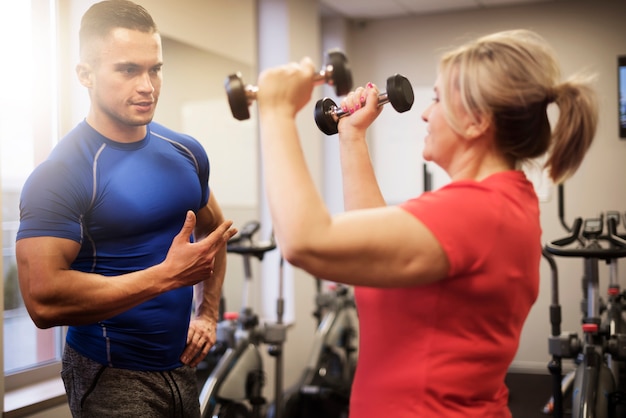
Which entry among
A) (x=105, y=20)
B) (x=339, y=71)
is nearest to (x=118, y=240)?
(x=105, y=20)

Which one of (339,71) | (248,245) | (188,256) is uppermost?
(339,71)

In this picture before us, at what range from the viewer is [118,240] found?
1.51 metres

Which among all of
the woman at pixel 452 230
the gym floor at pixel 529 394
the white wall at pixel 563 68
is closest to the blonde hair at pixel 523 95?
the woman at pixel 452 230

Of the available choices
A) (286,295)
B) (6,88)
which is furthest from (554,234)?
(6,88)

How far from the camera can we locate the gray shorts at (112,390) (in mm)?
1528

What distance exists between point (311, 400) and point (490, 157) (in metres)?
2.89

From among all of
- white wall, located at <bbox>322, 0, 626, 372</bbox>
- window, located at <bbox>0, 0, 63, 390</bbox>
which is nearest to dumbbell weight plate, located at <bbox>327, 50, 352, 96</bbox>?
window, located at <bbox>0, 0, 63, 390</bbox>

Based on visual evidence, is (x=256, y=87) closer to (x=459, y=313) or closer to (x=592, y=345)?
(x=459, y=313)

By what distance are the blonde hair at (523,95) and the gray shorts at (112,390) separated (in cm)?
96

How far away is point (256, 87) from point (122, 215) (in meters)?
0.55

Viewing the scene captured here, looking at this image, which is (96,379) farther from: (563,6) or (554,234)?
(563,6)

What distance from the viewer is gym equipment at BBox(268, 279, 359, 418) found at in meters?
3.77

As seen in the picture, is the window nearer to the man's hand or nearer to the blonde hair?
the man's hand

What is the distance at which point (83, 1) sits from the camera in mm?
1767
